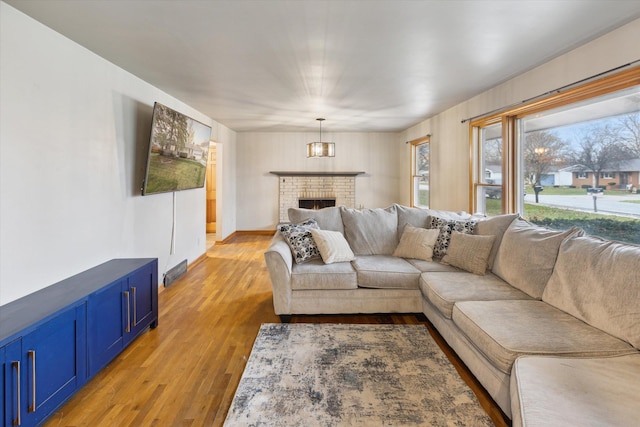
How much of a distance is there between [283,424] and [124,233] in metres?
2.40

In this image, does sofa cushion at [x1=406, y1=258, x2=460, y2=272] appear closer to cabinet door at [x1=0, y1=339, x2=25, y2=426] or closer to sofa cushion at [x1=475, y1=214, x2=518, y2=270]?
sofa cushion at [x1=475, y1=214, x2=518, y2=270]

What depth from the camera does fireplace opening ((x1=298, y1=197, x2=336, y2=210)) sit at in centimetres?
758

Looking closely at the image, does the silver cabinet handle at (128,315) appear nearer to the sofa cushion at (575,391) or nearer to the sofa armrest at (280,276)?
the sofa armrest at (280,276)

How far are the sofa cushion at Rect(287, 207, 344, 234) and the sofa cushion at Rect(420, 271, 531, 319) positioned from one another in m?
1.15

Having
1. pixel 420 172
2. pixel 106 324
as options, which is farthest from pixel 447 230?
pixel 420 172

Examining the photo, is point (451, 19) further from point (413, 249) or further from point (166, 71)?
point (166, 71)

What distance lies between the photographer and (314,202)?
7609mm

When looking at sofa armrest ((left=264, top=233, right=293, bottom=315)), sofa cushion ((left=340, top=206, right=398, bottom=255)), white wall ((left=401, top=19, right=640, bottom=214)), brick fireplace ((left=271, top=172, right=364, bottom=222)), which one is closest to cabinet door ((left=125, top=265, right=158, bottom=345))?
sofa armrest ((left=264, top=233, right=293, bottom=315))

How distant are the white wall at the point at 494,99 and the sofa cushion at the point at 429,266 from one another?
171 centimetres

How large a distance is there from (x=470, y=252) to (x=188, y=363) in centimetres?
248

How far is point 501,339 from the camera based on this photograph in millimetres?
1818

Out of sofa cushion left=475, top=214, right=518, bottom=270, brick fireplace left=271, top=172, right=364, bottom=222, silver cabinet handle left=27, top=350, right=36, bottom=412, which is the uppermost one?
brick fireplace left=271, top=172, right=364, bottom=222

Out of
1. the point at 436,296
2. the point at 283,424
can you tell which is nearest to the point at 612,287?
the point at 436,296

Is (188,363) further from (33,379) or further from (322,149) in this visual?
(322,149)
